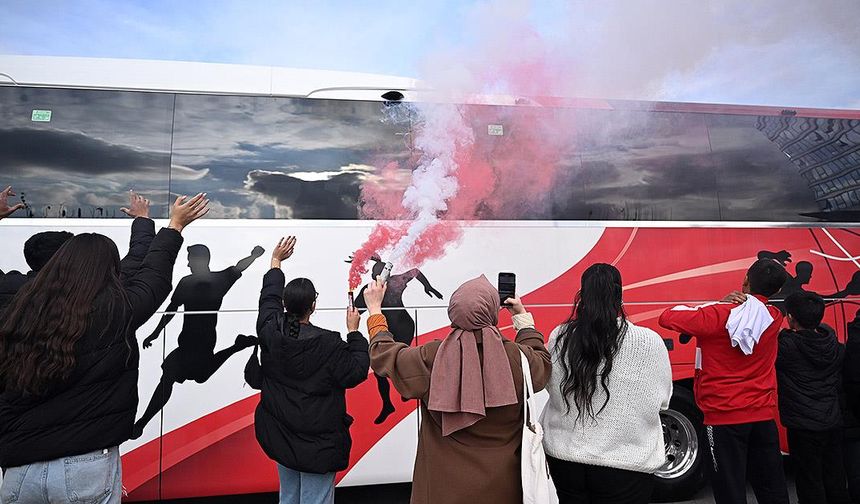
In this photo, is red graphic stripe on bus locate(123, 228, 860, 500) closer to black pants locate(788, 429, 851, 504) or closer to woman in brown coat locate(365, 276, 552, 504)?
black pants locate(788, 429, 851, 504)

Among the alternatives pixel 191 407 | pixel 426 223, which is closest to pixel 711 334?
pixel 426 223

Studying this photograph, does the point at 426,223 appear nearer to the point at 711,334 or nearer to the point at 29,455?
the point at 711,334

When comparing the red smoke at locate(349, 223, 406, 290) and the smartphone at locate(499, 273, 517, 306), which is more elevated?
the red smoke at locate(349, 223, 406, 290)

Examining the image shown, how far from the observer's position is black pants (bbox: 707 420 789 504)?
3793mm

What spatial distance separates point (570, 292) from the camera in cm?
535

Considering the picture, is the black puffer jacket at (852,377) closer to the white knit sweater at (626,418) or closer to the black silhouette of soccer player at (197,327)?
the white knit sweater at (626,418)

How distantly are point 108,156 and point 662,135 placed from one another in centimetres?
518

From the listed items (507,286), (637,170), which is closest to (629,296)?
(637,170)

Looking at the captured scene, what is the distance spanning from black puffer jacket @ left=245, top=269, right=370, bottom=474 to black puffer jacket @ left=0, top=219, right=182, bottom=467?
784 mm

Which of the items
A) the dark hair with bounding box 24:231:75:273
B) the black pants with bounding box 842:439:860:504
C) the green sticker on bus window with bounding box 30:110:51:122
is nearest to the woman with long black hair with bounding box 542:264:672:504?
the dark hair with bounding box 24:231:75:273

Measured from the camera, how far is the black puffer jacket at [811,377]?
3.99 metres

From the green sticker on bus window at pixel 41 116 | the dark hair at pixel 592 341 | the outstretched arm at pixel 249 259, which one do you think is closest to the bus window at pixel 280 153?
the outstretched arm at pixel 249 259

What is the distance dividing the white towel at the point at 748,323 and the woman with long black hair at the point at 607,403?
3.12 ft

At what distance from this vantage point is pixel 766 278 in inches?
147
